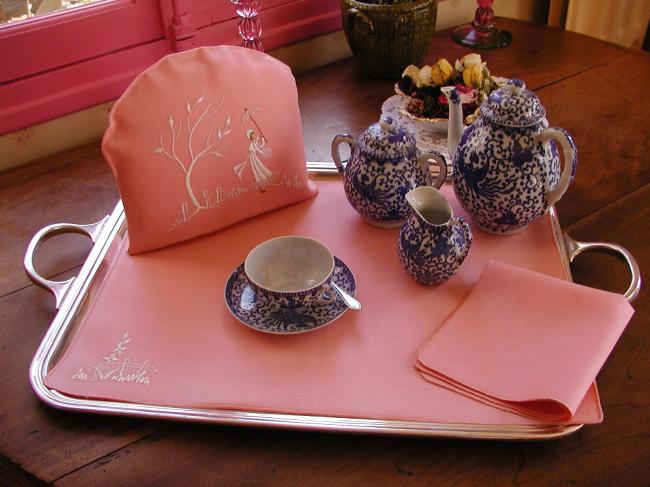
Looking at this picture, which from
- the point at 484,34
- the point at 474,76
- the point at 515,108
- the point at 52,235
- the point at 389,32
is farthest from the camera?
the point at 484,34

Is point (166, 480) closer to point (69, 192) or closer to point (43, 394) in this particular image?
point (43, 394)

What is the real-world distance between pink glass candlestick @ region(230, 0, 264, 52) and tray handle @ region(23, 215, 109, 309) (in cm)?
40

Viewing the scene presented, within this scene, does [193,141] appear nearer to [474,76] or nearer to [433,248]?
[433,248]

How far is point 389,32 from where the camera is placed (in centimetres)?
105

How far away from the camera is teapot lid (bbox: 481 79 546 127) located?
0.65 meters

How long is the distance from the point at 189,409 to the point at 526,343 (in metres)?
0.31

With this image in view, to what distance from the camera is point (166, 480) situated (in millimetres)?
511

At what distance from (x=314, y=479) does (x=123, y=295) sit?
0.29 meters

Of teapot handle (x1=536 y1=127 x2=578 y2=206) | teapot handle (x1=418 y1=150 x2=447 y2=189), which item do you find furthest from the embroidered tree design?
teapot handle (x1=536 y1=127 x2=578 y2=206)

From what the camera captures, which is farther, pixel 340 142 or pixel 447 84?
pixel 447 84

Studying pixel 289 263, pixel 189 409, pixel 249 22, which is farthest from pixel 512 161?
pixel 249 22

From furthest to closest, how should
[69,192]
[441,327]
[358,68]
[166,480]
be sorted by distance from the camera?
[358,68]
[69,192]
[441,327]
[166,480]

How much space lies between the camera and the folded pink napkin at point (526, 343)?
0.54m

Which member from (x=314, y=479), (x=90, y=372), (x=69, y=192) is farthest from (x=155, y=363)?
(x=69, y=192)
